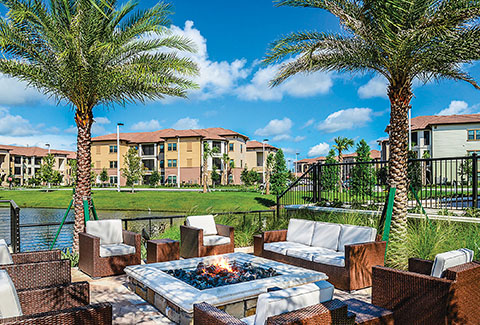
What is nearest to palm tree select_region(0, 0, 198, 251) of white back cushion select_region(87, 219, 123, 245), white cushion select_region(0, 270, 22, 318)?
white back cushion select_region(87, 219, 123, 245)

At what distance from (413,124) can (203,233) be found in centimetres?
3886

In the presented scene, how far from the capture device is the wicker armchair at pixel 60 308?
8.14ft

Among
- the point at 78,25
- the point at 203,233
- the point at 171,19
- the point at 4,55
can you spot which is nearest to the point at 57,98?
the point at 4,55

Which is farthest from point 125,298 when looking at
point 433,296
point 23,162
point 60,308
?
point 23,162

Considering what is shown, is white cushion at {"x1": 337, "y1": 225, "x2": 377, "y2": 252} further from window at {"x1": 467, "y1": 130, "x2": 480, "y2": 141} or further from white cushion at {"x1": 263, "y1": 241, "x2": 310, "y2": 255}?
window at {"x1": 467, "y1": 130, "x2": 480, "y2": 141}

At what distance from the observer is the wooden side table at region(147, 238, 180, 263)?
6.43 meters

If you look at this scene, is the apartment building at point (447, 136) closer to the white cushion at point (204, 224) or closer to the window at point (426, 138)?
the window at point (426, 138)

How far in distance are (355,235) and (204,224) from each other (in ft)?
10.8

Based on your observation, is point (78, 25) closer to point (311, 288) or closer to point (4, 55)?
point (4, 55)

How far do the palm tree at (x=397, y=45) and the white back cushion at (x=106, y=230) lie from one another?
4705mm

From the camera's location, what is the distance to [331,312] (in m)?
2.53

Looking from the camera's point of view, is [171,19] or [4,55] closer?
[4,55]

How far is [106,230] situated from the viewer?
693cm

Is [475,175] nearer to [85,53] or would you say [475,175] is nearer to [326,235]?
[326,235]
